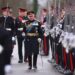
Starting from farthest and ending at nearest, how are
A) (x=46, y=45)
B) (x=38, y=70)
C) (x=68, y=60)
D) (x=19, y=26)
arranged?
(x=46, y=45) < (x=19, y=26) < (x=38, y=70) < (x=68, y=60)

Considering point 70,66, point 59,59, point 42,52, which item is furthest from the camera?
point 42,52

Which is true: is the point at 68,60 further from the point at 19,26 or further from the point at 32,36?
the point at 19,26

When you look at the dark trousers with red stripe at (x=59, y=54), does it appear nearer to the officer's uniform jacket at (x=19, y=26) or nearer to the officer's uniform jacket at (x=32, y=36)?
the officer's uniform jacket at (x=32, y=36)

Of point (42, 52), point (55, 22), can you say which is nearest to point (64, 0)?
point (55, 22)

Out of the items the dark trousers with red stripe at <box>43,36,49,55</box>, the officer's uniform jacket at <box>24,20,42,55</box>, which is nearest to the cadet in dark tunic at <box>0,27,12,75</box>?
the officer's uniform jacket at <box>24,20,42,55</box>

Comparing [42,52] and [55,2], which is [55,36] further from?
[42,52]

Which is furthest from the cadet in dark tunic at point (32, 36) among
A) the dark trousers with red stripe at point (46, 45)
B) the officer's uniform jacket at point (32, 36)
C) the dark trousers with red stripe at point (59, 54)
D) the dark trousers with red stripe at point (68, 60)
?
the dark trousers with red stripe at point (46, 45)

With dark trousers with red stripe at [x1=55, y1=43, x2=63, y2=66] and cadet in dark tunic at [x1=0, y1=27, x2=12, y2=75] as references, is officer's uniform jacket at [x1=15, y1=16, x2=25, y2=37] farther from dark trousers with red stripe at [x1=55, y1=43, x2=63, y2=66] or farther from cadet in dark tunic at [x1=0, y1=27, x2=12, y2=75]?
cadet in dark tunic at [x1=0, y1=27, x2=12, y2=75]

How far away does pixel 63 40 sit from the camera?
454 inches

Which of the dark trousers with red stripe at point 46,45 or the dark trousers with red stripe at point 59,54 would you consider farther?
the dark trousers with red stripe at point 46,45

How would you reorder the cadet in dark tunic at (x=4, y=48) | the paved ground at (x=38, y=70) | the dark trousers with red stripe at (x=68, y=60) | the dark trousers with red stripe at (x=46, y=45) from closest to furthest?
the cadet in dark tunic at (x=4, y=48) → the dark trousers with red stripe at (x=68, y=60) → the paved ground at (x=38, y=70) → the dark trousers with red stripe at (x=46, y=45)

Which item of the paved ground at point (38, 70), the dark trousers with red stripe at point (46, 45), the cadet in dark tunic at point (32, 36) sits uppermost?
the cadet in dark tunic at point (32, 36)

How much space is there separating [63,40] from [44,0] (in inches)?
257

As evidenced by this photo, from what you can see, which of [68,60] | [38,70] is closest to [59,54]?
[38,70]
